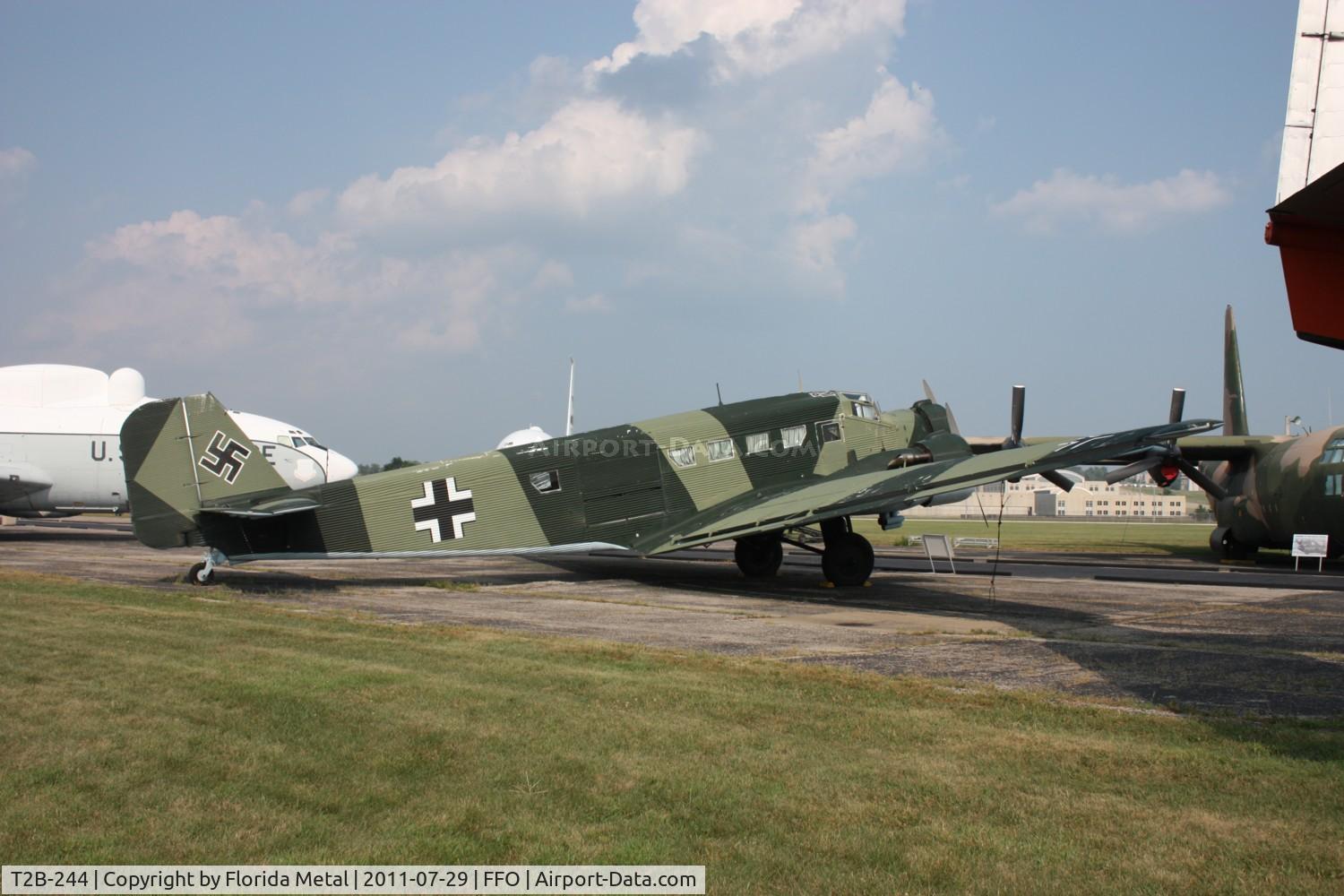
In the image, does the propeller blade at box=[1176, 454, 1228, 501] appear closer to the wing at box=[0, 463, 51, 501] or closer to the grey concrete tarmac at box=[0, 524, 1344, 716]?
the grey concrete tarmac at box=[0, 524, 1344, 716]

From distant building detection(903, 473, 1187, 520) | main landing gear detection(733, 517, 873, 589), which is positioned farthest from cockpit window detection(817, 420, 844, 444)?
distant building detection(903, 473, 1187, 520)

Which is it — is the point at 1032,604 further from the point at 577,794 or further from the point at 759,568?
the point at 577,794

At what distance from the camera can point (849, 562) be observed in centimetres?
1988

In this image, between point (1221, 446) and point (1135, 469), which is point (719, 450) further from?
point (1221, 446)

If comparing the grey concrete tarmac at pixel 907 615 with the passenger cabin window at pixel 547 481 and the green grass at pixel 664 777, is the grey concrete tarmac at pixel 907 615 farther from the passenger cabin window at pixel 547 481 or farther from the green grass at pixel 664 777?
the passenger cabin window at pixel 547 481

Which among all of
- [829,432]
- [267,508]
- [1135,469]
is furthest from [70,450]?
[1135,469]

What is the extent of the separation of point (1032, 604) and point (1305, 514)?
14.9 meters

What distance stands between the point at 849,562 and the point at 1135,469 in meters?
5.81

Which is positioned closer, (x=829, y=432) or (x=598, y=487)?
(x=598, y=487)

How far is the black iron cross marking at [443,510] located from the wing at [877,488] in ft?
11.5

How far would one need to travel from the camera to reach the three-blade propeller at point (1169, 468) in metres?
15.4

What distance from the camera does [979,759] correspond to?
672 cm

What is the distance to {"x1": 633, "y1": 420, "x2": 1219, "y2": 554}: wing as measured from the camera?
14727mm

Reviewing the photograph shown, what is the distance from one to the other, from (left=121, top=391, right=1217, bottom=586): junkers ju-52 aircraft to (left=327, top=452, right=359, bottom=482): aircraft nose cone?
51.4ft
